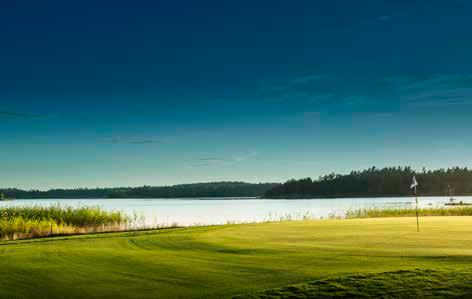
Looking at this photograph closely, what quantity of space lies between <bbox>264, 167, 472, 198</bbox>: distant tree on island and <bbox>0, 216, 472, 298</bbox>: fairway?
147685 millimetres

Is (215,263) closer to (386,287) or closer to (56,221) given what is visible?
(386,287)

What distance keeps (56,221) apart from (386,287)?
27.3 metres

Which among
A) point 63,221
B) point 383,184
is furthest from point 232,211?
point 383,184

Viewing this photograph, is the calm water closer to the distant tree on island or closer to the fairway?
the fairway

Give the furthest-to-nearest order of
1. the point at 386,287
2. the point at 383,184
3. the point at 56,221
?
the point at 383,184
the point at 56,221
the point at 386,287

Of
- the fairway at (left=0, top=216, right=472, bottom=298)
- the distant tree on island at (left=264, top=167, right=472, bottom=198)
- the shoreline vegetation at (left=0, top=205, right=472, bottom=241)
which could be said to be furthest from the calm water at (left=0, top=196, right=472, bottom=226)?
the distant tree on island at (left=264, top=167, right=472, bottom=198)

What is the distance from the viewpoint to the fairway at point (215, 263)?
410 inches

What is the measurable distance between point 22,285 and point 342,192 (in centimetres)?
16118

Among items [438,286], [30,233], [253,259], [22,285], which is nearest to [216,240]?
[253,259]

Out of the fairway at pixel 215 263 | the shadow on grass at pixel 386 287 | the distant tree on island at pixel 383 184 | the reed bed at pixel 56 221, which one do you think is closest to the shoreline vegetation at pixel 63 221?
the reed bed at pixel 56 221

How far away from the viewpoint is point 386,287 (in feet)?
31.7

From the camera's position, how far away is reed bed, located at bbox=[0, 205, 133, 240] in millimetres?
29172

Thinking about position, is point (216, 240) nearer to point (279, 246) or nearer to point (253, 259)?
point (279, 246)

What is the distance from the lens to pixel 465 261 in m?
12.1
